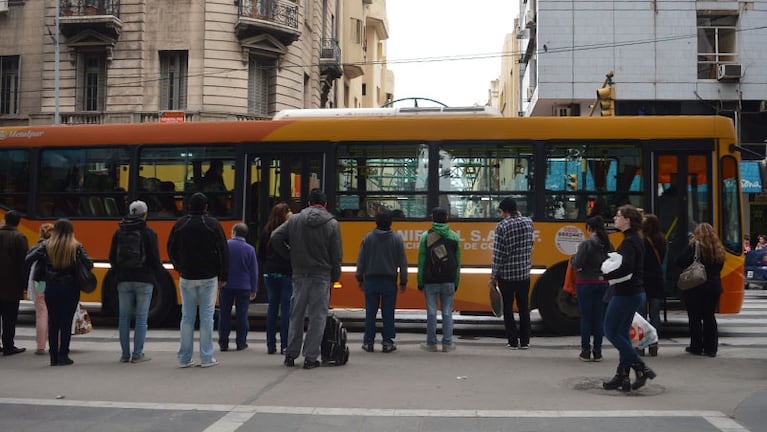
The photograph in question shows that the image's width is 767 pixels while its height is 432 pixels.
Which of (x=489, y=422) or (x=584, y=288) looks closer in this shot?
(x=489, y=422)

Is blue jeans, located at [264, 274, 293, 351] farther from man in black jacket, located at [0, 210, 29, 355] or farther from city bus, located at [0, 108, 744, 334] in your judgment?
man in black jacket, located at [0, 210, 29, 355]

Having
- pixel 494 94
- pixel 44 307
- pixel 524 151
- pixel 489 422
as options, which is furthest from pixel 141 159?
pixel 494 94

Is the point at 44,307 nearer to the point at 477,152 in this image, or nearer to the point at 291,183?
the point at 291,183

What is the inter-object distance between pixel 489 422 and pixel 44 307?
20.8 ft

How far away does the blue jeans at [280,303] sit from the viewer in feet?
30.8

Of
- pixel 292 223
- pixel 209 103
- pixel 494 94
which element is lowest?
pixel 292 223

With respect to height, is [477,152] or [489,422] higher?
[477,152]

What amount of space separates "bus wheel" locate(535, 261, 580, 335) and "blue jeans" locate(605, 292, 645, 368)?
4.10 metres

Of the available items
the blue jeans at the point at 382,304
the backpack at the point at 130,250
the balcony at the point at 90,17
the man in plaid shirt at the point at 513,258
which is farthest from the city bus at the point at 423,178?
the balcony at the point at 90,17

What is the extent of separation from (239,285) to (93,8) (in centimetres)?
2228

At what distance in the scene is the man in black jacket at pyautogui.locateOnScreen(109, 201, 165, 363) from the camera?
882 centimetres

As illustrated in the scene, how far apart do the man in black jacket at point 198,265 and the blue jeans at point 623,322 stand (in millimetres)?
4143

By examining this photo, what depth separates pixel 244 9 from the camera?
94.9 feet

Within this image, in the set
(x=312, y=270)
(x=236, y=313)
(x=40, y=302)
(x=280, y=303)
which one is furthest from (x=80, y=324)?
(x=312, y=270)
